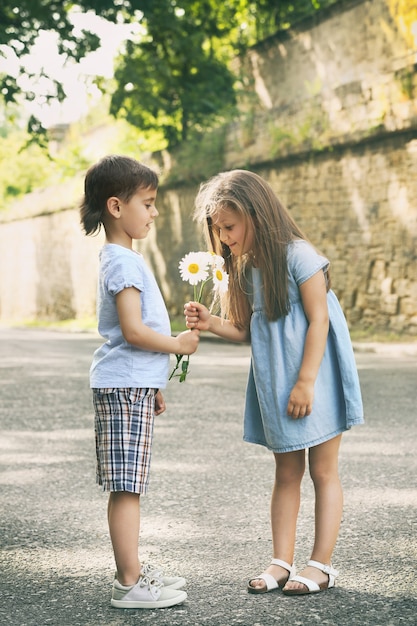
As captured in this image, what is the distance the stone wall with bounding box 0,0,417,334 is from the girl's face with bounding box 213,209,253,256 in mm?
10794

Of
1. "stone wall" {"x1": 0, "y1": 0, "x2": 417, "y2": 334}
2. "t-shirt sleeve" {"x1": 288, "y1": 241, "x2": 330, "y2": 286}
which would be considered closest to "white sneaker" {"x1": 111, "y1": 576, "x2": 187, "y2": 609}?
"t-shirt sleeve" {"x1": 288, "y1": 241, "x2": 330, "y2": 286}

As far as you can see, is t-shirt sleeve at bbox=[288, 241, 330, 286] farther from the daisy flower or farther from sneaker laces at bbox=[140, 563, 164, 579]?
sneaker laces at bbox=[140, 563, 164, 579]

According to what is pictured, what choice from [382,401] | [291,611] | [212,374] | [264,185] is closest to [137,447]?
[291,611]

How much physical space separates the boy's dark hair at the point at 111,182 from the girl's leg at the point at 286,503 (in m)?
0.98

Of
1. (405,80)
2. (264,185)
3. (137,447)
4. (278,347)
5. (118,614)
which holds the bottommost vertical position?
(118,614)

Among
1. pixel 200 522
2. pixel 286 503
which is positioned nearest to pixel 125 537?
pixel 286 503

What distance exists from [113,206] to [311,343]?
2.50ft

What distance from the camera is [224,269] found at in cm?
328

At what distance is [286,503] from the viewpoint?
3.11m

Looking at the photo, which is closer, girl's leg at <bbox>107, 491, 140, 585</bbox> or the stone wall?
girl's leg at <bbox>107, 491, 140, 585</bbox>

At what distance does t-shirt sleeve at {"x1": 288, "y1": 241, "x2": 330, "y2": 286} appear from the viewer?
304cm

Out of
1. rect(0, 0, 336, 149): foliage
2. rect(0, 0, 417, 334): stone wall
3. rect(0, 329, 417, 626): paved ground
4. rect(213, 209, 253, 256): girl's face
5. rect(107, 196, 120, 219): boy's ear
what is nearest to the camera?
rect(0, 329, 417, 626): paved ground

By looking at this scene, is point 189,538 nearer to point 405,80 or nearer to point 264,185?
point 264,185

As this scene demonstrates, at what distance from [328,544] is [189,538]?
738 millimetres
